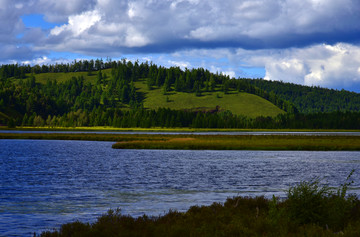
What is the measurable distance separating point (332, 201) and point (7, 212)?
693 inches

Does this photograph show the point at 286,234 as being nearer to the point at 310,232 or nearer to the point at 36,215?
the point at 310,232

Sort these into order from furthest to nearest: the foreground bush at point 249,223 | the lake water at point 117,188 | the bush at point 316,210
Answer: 1. the lake water at point 117,188
2. the bush at point 316,210
3. the foreground bush at point 249,223

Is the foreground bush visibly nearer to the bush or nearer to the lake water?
the bush

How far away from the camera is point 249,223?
18062 mm

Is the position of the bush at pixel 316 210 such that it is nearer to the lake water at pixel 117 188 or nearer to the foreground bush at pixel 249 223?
the foreground bush at pixel 249 223

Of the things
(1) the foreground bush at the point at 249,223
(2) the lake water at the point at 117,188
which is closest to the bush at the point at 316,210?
(1) the foreground bush at the point at 249,223

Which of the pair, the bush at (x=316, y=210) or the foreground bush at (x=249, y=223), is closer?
the foreground bush at (x=249, y=223)

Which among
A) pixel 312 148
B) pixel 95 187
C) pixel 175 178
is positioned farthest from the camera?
pixel 312 148

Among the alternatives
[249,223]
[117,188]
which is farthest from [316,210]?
[117,188]

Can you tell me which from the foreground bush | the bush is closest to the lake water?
the foreground bush

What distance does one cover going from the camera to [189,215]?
19.5m

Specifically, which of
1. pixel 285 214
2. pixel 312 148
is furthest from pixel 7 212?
pixel 312 148

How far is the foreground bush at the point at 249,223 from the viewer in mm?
15875

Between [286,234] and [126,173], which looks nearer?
[286,234]
